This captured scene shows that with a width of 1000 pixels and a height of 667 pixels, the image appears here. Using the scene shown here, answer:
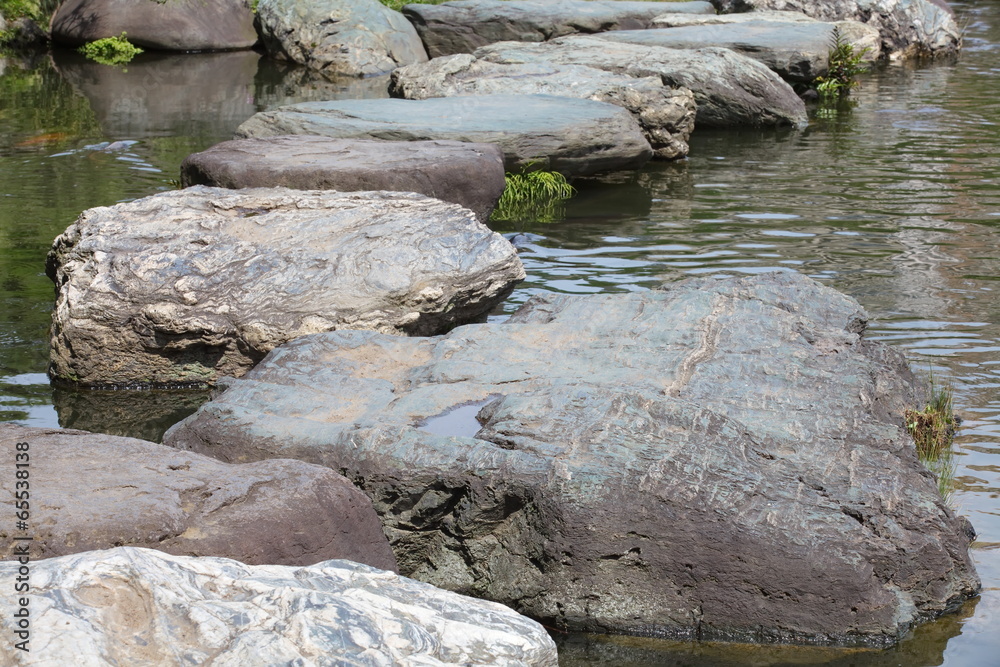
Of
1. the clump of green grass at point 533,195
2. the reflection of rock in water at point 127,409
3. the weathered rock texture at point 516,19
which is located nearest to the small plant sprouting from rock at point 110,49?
the weathered rock texture at point 516,19

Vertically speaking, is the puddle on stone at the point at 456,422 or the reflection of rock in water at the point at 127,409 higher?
the puddle on stone at the point at 456,422

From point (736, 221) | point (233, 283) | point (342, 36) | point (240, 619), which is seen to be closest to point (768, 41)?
point (736, 221)

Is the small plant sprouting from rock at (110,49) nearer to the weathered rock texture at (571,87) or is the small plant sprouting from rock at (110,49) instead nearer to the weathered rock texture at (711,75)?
the weathered rock texture at (571,87)

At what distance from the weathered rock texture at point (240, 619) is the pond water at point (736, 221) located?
3.47 feet

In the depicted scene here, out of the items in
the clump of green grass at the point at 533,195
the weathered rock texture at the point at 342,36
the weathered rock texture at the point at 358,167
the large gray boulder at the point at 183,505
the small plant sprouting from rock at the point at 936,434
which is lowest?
the small plant sprouting from rock at the point at 936,434

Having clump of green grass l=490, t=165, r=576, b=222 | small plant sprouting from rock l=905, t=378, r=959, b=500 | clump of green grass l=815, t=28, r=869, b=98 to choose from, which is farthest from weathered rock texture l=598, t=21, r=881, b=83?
small plant sprouting from rock l=905, t=378, r=959, b=500

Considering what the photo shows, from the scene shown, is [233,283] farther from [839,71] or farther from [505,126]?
[839,71]

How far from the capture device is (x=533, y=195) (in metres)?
10.7

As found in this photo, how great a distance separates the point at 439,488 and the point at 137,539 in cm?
120

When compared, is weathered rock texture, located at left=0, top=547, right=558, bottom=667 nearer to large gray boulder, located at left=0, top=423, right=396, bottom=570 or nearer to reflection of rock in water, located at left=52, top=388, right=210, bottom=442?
large gray boulder, located at left=0, top=423, right=396, bottom=570

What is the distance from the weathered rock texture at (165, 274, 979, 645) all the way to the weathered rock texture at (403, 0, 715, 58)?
40.0 ft

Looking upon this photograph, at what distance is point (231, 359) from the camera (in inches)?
254

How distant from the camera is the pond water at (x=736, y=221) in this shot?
544cm

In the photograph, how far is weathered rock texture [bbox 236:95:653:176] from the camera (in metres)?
10.1
